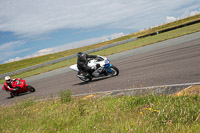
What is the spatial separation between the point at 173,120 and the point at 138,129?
2.21 ft

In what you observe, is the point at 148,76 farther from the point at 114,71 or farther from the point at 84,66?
the point at 84,66

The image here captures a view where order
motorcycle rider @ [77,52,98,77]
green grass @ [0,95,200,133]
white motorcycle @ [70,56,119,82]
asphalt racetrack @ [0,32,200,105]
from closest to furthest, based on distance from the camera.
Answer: green grass @ [0,95,200,133], asphalt racetrack @ [0,32,200,105], white motorcycle @ [70,56,119,82], motorcycle rider @ [77,52,98,77]

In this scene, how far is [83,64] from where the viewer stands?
483 inches

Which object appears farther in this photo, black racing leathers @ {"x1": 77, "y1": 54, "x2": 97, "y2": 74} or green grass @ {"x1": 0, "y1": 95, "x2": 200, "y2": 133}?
black racing leathers @ {"x1": 77, "y1": 54, "x2": 97, "y2": 74}

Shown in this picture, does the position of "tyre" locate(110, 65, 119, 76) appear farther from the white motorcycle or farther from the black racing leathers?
the black racing leathers

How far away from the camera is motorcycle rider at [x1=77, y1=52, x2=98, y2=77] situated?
39.9 ft

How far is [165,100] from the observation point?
4.71m

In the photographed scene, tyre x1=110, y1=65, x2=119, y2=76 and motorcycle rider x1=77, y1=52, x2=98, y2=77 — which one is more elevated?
motorcycle rider x1=77, y1=52, x2=98, y2=77

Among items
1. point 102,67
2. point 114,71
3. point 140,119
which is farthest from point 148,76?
point 140,119

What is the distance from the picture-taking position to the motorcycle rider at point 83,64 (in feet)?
39.9

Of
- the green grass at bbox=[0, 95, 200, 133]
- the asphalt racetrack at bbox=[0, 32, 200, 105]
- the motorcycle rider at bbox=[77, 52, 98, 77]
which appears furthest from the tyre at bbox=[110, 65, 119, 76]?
the green grass at bbox=[0, 95, 200, 133]

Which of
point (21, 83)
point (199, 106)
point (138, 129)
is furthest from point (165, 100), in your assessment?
point (21, 83)

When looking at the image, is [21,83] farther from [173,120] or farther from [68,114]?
[173,120]

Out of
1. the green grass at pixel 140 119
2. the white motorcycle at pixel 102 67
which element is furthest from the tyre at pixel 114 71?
the green grass at pixel 140 119
